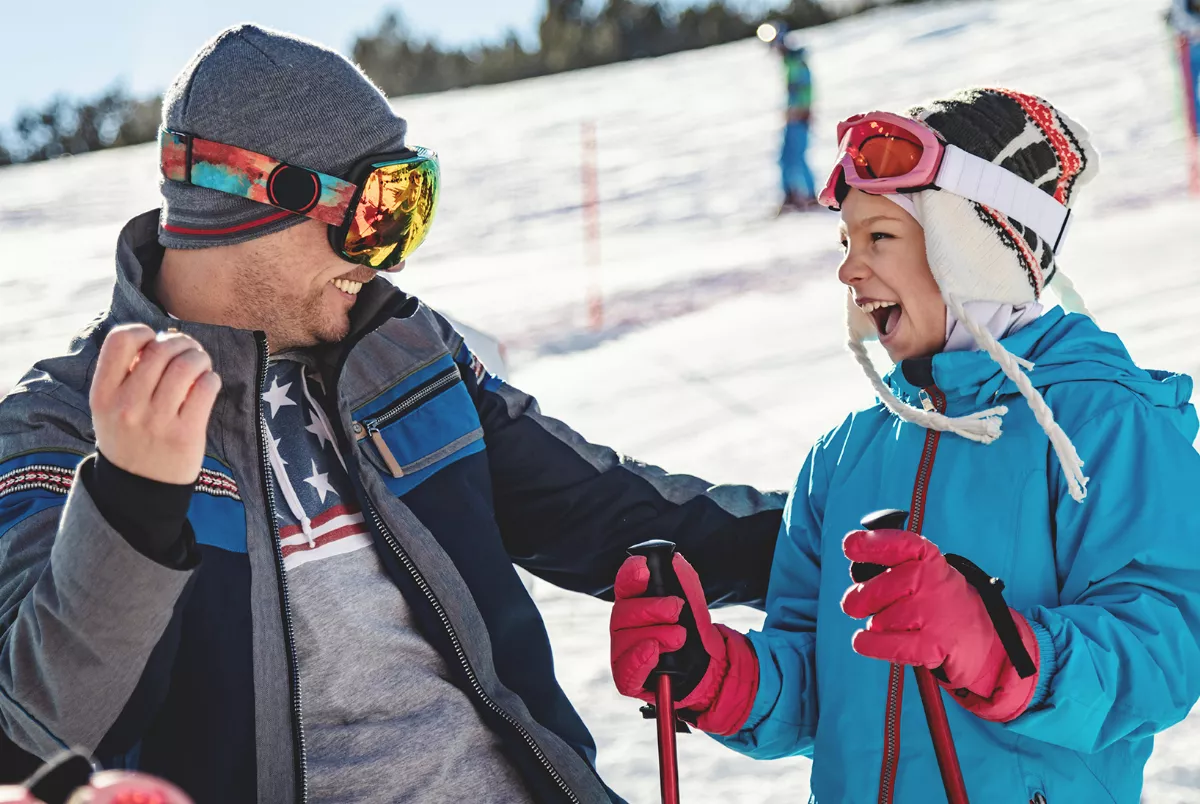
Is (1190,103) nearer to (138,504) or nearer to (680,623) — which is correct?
(680,623)

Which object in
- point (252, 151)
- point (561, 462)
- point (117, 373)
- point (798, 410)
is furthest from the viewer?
point (798, 410)

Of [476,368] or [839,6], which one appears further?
[839,6]

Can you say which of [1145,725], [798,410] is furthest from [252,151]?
[798,410]

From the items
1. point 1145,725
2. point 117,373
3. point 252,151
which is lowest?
point 1145,725

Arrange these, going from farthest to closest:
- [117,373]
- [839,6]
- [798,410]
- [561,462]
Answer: [839,6], [798,410], [561,462], [117,373]

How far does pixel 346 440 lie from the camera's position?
85.3 inches

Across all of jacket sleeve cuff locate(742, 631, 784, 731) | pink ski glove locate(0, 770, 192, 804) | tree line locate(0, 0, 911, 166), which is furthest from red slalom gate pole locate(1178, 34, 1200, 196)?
tree line locate(0, 0, 911, 166)

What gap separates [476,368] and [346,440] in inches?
14.3

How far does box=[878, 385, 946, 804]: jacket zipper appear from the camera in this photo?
6.36 feet

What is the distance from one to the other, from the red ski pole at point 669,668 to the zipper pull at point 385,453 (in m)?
0.41

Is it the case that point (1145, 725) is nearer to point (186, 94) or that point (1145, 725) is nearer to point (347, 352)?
point (347, 352)

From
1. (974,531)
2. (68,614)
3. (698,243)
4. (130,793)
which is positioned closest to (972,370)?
(974,531)

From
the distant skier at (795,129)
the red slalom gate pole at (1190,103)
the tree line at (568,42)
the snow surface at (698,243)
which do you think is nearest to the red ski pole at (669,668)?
the snow surface at (698,243)

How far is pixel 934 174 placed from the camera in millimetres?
1997
